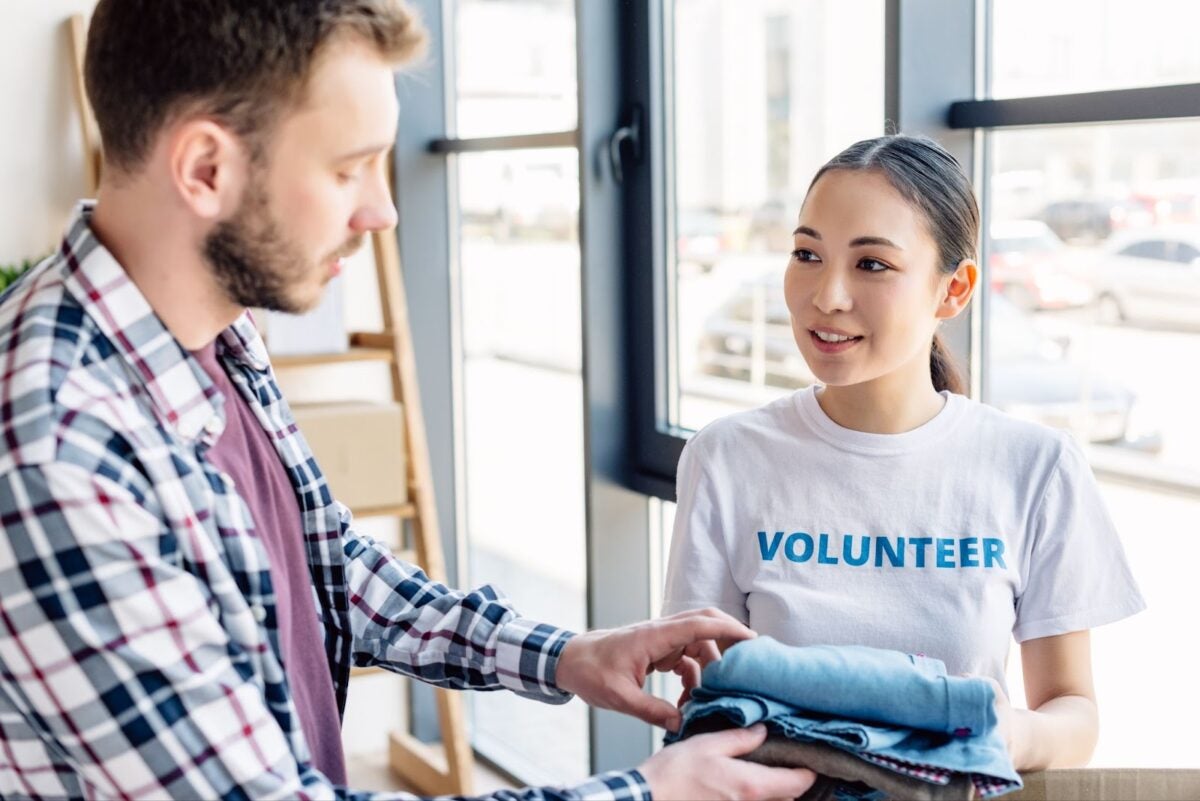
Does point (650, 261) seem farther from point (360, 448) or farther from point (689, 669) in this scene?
point (689, 669)

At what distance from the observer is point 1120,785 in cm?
124

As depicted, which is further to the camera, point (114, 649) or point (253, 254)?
point (253, 254)

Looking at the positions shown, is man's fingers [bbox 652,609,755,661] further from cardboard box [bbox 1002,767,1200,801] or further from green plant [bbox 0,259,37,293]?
green plant [bbox 0,259,37,293]

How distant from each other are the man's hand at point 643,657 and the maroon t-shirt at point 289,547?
0.81 feet

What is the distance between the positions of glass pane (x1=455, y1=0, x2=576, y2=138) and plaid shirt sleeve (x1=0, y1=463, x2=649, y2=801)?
7.51 feet

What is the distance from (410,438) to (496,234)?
22.4 inches

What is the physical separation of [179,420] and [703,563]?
646 millimetres

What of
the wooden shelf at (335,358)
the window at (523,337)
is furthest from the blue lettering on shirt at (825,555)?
the wooden shelf at (335,358)

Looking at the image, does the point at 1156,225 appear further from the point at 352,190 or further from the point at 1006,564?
the point at 352,190

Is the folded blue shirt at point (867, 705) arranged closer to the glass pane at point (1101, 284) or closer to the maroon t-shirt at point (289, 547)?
the maroon t-shirt at point (289, 547)

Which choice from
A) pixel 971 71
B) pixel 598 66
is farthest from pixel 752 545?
pixel 598 66

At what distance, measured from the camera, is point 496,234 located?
3.54 meters

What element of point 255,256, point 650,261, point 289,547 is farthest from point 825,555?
point 650,261

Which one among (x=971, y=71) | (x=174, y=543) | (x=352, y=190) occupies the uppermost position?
(x=971, y=71)
